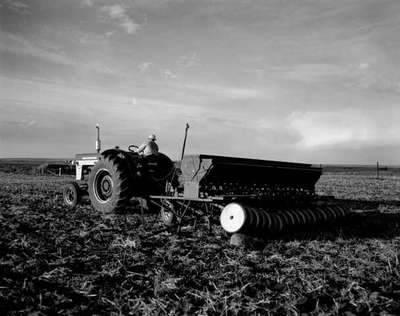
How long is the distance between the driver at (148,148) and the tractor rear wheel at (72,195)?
7.86 feet

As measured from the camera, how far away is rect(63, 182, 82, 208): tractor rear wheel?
9.80m

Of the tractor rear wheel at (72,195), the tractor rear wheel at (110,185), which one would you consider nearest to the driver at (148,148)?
the tractor rear wheel at (110,185)

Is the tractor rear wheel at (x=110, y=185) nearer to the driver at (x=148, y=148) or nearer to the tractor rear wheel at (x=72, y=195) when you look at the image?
the driver at (x=148, y=148)

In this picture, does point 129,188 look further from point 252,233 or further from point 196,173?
point 252,233

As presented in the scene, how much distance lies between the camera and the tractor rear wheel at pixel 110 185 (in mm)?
8000

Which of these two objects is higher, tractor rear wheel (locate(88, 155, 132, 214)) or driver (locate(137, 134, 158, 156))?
driver (locate(137, 134, 158, 156))

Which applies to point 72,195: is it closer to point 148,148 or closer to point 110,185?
point 110,185

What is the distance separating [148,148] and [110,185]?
1.34m

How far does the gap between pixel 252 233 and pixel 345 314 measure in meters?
2.74

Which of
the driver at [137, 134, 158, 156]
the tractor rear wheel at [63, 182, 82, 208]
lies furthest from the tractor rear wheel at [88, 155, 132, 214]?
the tractor rear wheel at [63, 182, 82, 208]

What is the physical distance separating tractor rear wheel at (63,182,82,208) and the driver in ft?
7.86

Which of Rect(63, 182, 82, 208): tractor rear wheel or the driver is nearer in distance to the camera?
the driver

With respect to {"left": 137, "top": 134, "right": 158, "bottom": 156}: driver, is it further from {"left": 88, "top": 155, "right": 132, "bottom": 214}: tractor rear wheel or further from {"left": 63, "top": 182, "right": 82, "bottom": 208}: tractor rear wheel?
{"left": 63, "top": 182, "right": 82, "bottom": 208}: tractor rear wheel

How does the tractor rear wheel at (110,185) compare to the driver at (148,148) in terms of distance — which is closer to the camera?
the tractor rear wheel at (110,185)
